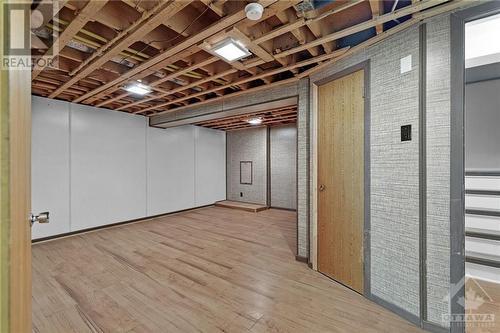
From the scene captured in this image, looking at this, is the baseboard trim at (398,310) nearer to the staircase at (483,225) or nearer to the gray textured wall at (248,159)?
the staircase at (483,225)

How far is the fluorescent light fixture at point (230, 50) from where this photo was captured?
2.17 m

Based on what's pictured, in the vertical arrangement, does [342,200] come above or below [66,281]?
above

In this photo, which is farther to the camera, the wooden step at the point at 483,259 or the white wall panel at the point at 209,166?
the white wall panel at the point at 209,166

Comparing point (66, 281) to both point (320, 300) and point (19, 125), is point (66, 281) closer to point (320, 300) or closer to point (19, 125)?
point (19, 125)

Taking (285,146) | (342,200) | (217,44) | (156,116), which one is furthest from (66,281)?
(285,146)

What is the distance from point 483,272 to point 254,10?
3.62m

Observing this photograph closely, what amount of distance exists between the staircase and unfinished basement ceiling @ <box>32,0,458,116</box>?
7.06ft

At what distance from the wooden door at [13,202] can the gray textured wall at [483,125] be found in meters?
4.12

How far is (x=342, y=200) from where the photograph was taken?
8.43 feet

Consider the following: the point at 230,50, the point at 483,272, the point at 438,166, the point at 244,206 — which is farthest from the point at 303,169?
the point at 244,206

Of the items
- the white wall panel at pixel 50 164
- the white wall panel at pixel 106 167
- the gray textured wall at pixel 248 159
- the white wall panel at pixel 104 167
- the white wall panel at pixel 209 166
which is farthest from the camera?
the gray textured wall at pixel 248 159

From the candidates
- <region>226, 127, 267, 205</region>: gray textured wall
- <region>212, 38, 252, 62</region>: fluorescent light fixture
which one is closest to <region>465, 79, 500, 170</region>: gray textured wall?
<region>212, 38, 252, 62</region>: fluorescent light fixture

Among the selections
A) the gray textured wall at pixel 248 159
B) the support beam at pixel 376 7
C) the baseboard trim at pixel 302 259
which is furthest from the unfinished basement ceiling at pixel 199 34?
the gray textured wall at pixel 248 159

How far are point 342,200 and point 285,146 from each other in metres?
4.35
